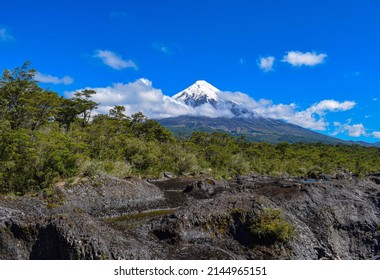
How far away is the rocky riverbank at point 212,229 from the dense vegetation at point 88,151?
2.90m

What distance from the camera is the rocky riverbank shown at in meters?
9.88

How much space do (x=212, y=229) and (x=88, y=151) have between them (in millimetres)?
25325

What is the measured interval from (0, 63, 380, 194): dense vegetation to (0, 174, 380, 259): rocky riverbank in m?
2.90

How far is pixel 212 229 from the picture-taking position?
1358 centimetres

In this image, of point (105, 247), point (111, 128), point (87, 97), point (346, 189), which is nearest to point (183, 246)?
point (105, 247)

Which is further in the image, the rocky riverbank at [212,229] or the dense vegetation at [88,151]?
the dense vegetation at [88,151]

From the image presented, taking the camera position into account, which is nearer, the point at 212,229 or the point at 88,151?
the point at 212,229

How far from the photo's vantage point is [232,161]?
60.8m

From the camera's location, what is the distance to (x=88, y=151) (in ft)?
116

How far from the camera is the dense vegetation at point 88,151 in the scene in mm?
23578

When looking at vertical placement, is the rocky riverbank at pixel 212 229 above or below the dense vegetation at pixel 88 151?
below

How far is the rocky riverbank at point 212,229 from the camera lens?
988 centimetres

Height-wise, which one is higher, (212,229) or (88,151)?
(88,151)
